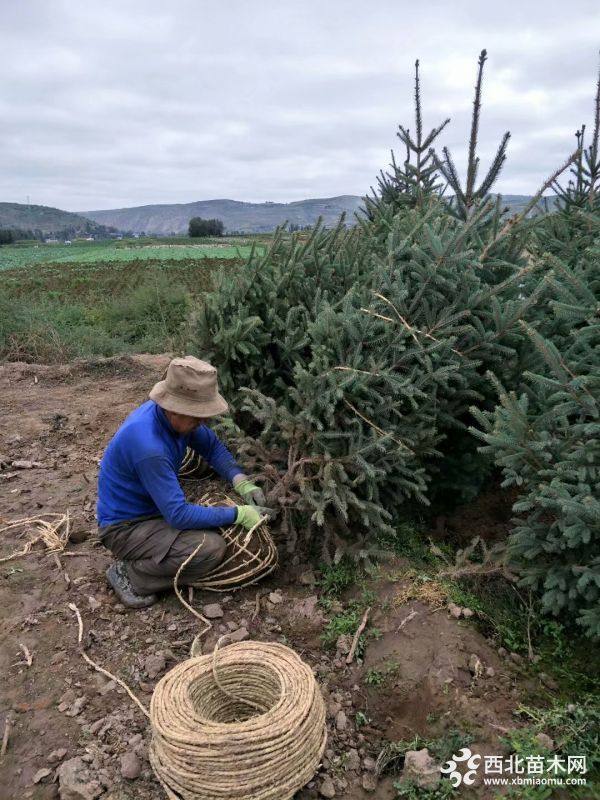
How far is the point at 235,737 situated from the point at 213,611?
132cm

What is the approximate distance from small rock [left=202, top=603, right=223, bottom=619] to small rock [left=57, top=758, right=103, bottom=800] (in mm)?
1096

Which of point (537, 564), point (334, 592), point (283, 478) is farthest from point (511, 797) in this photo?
point (283, 478)

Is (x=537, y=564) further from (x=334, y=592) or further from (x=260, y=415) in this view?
(x=260, y=415)

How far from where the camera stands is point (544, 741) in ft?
8.55

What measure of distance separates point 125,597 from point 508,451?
2.60 meters

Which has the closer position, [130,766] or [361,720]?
[130,766]

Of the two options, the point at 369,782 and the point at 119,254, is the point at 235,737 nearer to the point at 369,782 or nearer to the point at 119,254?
the point at 369,782

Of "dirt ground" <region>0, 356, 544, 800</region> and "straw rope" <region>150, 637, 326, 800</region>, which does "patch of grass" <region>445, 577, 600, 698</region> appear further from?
"straw rope" <region>150, 637, 326, 800</region>

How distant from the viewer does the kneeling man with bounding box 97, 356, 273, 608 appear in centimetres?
354

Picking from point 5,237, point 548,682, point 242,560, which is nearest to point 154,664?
point 242,560

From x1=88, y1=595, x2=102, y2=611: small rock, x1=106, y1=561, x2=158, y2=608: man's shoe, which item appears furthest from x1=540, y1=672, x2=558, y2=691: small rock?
x1=88, y1=595, x2=102, y2=611: small rock

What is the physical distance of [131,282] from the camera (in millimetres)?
20297

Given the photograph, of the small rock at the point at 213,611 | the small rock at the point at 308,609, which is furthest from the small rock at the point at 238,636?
→ the small rock at the point at 308,609

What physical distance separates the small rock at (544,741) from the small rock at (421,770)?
1.56 ft
